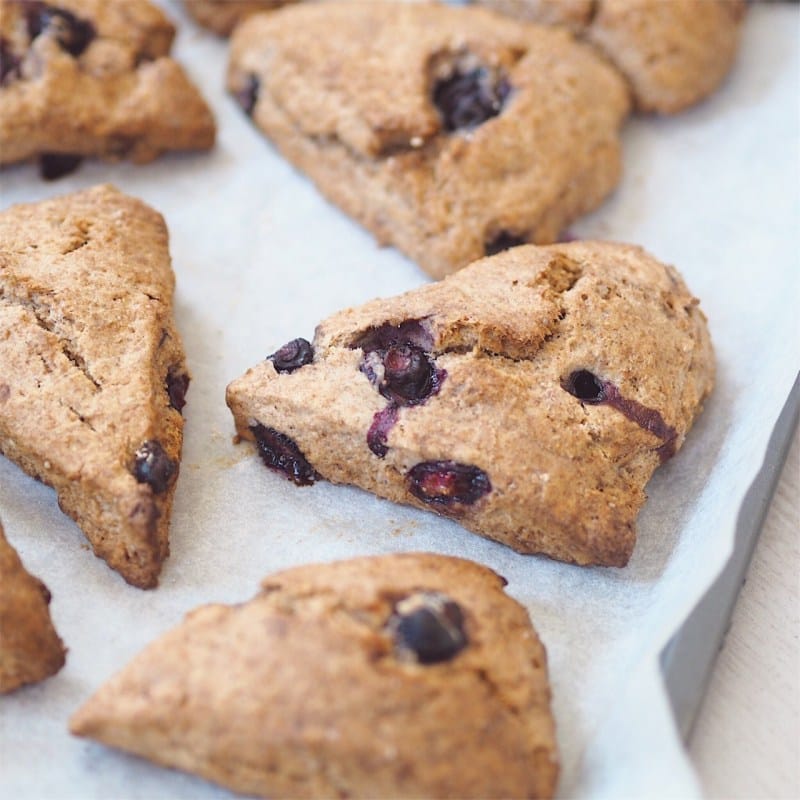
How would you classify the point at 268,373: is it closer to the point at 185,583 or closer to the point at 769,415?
the point at 185,583

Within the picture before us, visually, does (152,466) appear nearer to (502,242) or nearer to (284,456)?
(284,456)

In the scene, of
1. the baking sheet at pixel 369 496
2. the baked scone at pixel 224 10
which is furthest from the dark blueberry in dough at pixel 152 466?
the baked scone at pixel 224 10

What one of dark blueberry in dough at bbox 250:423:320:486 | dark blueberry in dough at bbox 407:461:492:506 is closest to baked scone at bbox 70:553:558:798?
dark blueberry in dough at bbox 407:461:492:506

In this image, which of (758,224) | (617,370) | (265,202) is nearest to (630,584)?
(617,370)

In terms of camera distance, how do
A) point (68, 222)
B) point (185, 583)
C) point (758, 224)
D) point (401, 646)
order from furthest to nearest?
point (758, 224), point (68, 222), point (185, 583), point (401, 646)

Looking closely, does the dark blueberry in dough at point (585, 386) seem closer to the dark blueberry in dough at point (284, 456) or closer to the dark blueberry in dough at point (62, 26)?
the dark blueberry in dough at point (284, 456)

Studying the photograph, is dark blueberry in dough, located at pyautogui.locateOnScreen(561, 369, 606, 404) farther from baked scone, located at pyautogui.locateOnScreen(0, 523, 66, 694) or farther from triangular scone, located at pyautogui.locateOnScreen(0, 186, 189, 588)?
baked scone, located at pyautogui.locateOnScreen(0, 523, 66, 694)
